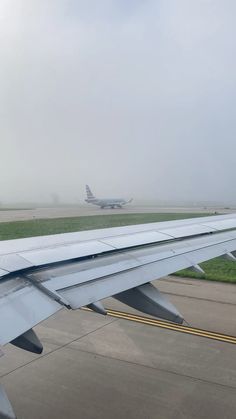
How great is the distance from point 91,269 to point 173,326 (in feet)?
15.6

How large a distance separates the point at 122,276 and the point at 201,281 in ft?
30.2

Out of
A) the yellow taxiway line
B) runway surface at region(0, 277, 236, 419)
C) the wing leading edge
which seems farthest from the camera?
the yellow taxiway line

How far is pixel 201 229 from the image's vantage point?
6.89m

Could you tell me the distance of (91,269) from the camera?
4.14 meters

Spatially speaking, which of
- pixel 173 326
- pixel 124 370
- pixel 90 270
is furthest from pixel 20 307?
pixel 173 326

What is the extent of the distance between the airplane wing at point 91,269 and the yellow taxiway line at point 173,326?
235cm

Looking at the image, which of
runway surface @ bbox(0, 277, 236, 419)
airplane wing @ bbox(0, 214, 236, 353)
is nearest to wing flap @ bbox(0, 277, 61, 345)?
airplane wing @ bbox(0, 214, 236, 353)

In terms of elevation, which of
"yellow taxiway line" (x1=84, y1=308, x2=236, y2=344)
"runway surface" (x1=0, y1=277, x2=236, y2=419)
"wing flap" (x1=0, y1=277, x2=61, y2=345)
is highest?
"wing flap" (x1=0, y1=277, x2=61, y2=345)

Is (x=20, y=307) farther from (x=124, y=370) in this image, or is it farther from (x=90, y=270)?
(x=124, y=370)

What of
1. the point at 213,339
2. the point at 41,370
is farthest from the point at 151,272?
the point at 213,339

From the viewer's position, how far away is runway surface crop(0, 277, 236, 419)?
208 inches

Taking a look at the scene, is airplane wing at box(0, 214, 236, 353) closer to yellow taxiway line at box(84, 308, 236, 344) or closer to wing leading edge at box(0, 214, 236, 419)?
wing leading edge at box(0, 214, 236, 419)

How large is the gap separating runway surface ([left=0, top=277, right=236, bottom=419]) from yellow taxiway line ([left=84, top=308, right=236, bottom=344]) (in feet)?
0.14

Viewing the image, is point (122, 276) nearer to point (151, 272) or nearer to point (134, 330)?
point (151, 272)
